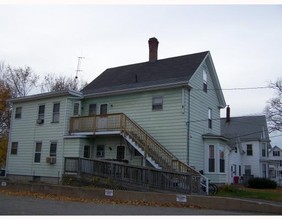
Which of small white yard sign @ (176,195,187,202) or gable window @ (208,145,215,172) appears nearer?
small white yard sign @ (176,195,187,202)

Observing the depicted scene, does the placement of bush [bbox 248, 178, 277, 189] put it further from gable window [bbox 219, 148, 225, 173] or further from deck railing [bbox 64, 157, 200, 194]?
deck railing [bbox 64, 157, 200, 194]

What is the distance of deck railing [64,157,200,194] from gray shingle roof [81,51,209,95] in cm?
719

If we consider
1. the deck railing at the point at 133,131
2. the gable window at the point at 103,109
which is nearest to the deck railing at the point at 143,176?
the deck railing at the point at 133,131

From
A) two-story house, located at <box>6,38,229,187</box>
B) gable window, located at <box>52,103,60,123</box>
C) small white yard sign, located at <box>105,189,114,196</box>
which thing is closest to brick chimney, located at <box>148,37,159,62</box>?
two-story house, located at <box>6,38,229,187</box>

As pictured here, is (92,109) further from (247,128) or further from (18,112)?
(247,128)

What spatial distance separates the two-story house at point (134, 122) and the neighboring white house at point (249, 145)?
1984cm

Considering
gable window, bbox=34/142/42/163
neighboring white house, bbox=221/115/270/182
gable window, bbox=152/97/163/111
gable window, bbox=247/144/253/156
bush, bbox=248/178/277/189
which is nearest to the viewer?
gable window, bbox=152/97/163/111

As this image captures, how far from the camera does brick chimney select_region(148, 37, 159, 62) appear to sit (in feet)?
93.9

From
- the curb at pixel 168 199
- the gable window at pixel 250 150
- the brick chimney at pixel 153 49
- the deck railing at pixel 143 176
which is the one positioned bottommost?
the curb at pixel 168 199

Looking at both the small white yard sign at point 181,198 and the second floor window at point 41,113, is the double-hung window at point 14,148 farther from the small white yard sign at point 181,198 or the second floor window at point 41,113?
the small white yard sign at point 181,198

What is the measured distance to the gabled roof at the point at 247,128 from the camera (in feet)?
159

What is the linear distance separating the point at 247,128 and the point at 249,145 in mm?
3442

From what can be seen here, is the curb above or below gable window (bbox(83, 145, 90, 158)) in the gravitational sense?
below

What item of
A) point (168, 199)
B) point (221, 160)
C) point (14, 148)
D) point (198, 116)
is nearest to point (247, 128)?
point (221, 160)
